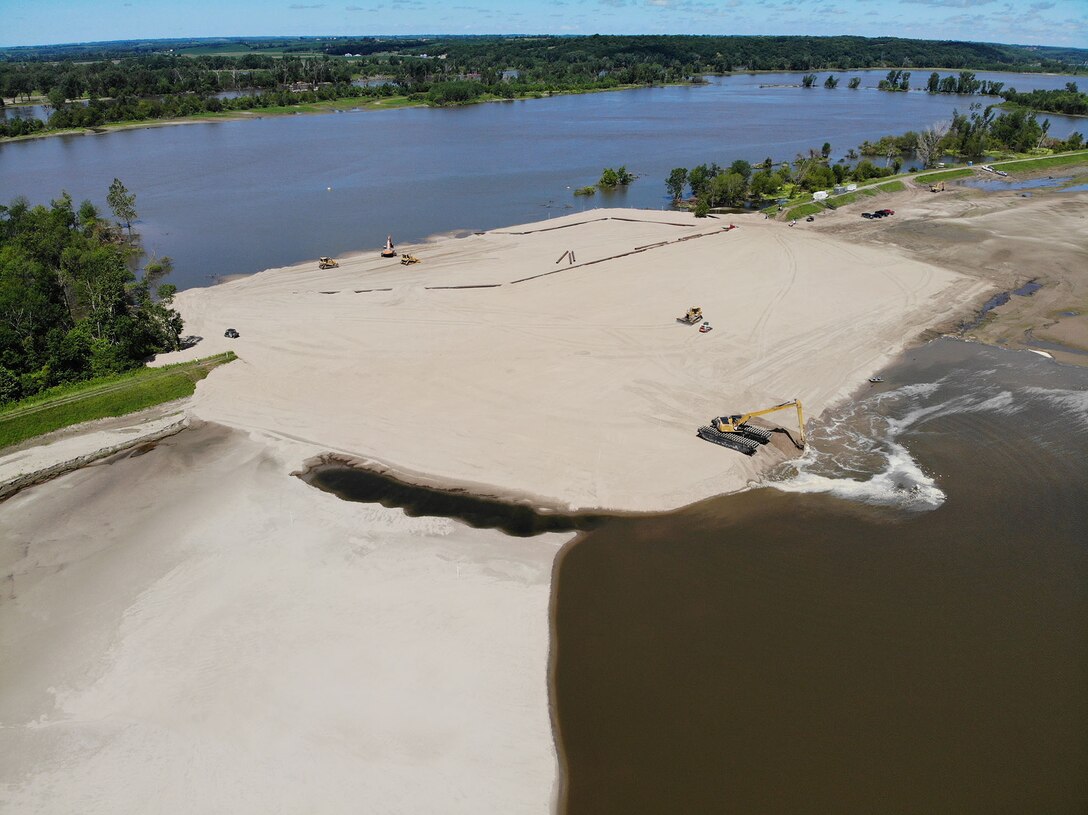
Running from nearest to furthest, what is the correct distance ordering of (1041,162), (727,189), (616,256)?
(616,256)
(727,189)
(1041,162)

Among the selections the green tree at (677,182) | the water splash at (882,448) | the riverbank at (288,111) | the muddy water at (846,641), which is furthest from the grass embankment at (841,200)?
the riverbank at (288,111)

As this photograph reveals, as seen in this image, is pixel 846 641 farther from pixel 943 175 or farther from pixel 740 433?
pixel 943 175

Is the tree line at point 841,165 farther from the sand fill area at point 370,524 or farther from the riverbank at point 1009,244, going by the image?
the sand fill area at point 370,524

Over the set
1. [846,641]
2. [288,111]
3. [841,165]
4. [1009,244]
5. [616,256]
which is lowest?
[846,641]

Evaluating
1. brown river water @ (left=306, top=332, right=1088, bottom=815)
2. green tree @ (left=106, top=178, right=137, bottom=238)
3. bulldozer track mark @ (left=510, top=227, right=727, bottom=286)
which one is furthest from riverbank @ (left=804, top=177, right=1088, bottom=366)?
green tree @ (left=106, top=178, right=137, bottom=238)

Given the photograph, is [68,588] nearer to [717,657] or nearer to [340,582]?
[340,582]

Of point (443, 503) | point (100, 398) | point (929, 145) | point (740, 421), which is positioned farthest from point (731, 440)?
point (929, 145)

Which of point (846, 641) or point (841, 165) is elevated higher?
point (841, 165)
